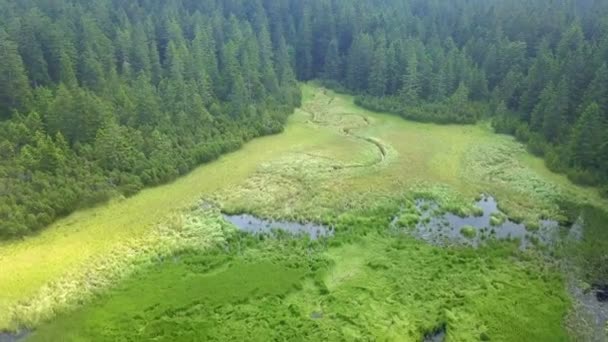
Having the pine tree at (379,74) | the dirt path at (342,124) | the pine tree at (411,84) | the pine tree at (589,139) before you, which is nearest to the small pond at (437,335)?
the dirt path at (342,124)

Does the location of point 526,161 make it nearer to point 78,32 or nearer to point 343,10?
point 343,10

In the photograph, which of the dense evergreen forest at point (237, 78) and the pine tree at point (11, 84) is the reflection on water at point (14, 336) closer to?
the dense evergreen forest at point (237, 78)

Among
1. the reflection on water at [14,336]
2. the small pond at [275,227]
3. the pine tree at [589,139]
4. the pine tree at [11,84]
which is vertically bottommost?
the small pond at [275,227]

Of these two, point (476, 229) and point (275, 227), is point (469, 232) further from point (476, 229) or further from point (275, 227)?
point (275, 227)

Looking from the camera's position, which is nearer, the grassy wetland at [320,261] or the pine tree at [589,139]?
the grassy wetland at [320,261]

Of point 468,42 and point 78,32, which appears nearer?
point 78,32

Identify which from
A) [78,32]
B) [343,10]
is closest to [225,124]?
[78,32]
